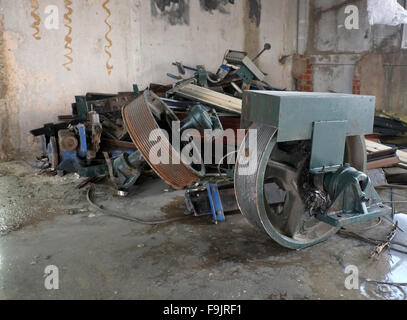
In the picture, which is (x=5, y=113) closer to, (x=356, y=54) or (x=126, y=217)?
(x=126, y=217)

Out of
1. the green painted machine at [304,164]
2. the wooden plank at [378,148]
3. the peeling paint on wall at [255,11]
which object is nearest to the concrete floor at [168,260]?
the green painted machine at [304,164]

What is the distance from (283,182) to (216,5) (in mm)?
3890

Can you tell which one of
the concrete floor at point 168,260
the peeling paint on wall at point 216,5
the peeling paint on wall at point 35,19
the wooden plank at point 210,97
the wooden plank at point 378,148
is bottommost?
the concrete floor at point 168,260

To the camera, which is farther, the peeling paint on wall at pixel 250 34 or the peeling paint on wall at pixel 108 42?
the peeling paint on wall at pixel 250 34

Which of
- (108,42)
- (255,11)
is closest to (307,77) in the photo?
(255,11)

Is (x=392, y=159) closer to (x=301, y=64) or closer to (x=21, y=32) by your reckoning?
(x=301, y=64)

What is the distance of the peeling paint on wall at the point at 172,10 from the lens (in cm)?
465

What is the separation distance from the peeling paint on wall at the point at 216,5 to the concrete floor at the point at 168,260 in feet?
11.3

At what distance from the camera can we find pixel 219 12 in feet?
17.2

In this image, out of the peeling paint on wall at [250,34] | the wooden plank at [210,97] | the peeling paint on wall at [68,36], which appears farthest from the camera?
the peeling paint on wall at [250,34]

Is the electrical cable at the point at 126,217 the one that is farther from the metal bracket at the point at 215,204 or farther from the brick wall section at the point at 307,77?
the brick wall section at the point at 307,77

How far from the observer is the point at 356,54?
539 centimetres

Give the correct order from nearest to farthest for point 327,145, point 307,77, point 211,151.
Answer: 1. point 327,145
2. point 211,151
3. point 307,77

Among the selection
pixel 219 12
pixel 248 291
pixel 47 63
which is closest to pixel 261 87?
pixel 219 12
